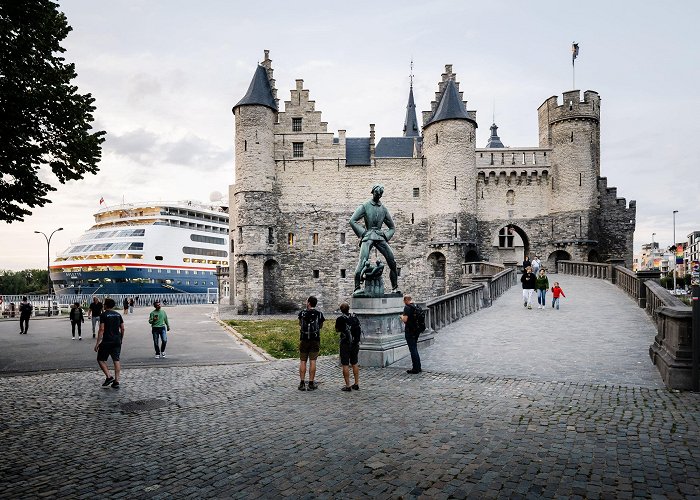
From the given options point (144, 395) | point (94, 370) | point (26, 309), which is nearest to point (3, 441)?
point (144, 395)

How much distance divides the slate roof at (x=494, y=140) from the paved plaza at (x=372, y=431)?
5462 centimetres

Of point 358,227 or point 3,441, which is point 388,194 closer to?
point 358,227

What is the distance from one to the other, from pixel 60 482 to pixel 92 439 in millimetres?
1353

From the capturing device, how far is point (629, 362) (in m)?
8.98

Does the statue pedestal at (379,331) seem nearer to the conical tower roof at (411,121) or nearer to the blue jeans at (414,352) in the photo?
the blue jeans at (414,352)

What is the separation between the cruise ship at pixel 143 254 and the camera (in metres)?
51.8

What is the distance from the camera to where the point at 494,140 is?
2453 inches

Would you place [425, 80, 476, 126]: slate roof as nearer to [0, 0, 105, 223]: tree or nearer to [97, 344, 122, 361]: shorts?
[0, 0, 105, 223]: tree

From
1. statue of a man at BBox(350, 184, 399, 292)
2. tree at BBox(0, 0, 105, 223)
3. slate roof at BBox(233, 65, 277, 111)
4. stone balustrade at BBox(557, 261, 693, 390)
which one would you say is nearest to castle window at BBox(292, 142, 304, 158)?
slate roof at BBox(233, 65, 277, 111)

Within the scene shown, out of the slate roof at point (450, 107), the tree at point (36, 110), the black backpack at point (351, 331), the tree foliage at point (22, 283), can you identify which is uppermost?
the slate roof at point (450, 107)

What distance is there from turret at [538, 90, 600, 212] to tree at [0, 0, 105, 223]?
1371 inches

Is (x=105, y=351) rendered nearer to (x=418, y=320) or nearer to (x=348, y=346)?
(x=348, y=346)

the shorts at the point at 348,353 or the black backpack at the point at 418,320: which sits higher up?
the black backpack at the point at 418,320

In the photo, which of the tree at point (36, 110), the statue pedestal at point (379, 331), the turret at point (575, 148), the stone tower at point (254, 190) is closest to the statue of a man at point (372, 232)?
the statue pedestal at point (379, 331)
